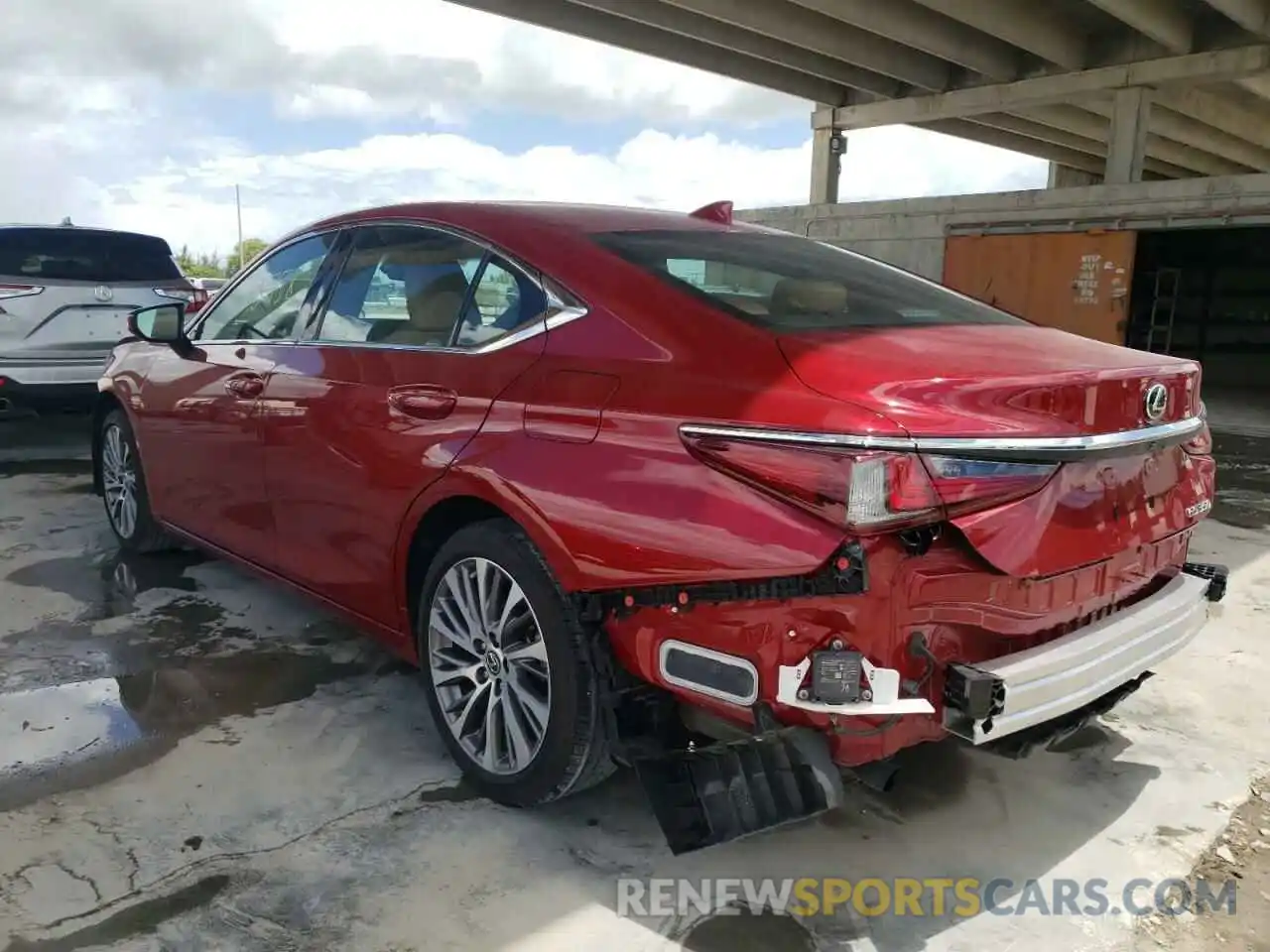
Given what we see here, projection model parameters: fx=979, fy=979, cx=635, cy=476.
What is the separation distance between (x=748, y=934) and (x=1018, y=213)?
47.6ft

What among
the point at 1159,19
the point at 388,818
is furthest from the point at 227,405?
the point at 1159,19

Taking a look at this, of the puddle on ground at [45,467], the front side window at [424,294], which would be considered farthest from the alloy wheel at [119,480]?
the puddle on ground at [45,467]

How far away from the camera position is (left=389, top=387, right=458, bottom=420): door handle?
2676 mm

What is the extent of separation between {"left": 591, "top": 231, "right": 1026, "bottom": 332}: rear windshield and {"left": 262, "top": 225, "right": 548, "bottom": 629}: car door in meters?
0.38

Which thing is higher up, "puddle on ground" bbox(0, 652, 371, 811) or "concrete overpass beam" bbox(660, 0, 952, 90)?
"concrete overpass beam" bbox(660, 0, 952, 90)

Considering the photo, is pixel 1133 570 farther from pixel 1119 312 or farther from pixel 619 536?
pixel 1119 312

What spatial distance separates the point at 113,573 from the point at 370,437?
2417mm

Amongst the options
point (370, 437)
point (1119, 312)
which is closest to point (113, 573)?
point (370, 437)

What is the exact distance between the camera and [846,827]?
2611mm

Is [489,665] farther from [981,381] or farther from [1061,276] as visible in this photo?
[1061,276]

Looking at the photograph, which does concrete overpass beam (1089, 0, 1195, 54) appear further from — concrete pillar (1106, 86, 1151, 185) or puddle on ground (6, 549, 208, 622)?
puddle on ground (6, 549, 208, 622)

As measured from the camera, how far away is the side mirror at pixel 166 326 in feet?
13.0

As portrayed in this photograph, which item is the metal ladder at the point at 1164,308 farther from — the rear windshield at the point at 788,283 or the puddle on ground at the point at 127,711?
the puddle on ground at the point at 127,711

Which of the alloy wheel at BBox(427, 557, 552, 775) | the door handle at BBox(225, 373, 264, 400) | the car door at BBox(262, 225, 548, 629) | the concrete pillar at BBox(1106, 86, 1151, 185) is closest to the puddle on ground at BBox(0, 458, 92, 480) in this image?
the door handle at BBox(225, 373, 264, 400)
